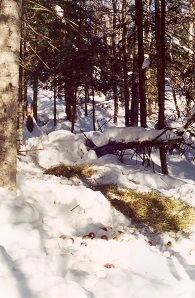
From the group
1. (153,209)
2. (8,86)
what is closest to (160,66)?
(153,209)

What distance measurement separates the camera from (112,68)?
63.9ft

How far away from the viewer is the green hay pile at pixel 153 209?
206 inches

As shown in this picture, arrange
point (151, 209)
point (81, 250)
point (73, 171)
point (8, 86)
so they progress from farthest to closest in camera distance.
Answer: point (73, 171), point (151, 209), point (8, 86), point (81, 250)

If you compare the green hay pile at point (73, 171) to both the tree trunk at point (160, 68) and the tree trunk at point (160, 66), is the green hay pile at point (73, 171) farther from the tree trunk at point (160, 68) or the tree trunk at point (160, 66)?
the tree trunk at point (160, 68)

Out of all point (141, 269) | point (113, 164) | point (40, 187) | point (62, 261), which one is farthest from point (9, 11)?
point (113, 164)

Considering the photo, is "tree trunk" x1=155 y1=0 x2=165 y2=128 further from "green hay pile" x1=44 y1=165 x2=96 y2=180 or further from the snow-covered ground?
the snow-covered ground

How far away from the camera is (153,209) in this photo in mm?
5875

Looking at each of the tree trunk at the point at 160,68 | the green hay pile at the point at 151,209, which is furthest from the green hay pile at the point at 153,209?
the tree trunk at the point at 160,68

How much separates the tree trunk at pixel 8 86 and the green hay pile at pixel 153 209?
2.22 metres

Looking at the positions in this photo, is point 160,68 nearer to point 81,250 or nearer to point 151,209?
point 151,209

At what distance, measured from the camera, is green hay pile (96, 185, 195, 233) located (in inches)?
206

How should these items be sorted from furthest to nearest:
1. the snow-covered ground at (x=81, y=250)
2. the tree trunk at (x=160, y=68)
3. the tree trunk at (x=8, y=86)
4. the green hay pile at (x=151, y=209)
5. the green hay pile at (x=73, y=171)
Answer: the tree trunk at (x=160, y=68)
the green hay pile at (x=73, y=171)
the green hay pile at (x=151, y=209)
the tree trunk at (x=8, y=86)
the snow-covered ground at (x=81, y=250)

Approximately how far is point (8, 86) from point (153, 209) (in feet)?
11.3

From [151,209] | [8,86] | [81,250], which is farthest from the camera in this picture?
[151,209]
